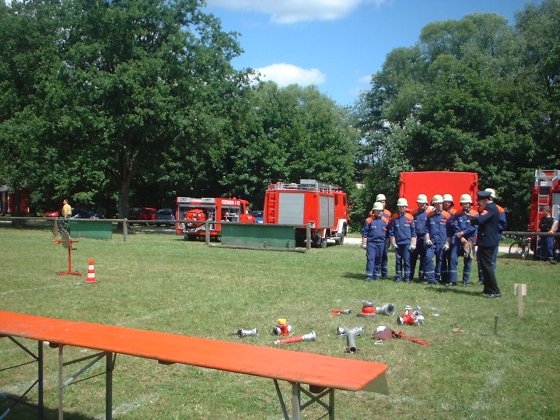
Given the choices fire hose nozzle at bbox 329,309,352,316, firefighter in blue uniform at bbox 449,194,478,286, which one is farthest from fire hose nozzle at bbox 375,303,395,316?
firefighter in blue uniform at bbox 449,194,478,286

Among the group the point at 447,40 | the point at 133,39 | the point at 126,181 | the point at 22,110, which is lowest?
the point at 126,181

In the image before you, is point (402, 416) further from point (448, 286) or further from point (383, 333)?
point (448, 286)

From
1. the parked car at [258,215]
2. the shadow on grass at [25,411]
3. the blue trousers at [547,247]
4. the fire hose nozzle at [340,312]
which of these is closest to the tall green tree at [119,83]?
Answer: the parked car at [258,215]

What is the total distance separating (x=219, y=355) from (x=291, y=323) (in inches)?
195

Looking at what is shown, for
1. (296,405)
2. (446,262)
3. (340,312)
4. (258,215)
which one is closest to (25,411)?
(296,405)

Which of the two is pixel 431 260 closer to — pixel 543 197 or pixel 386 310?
pixel 386 310

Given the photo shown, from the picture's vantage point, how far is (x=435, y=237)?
1434cm

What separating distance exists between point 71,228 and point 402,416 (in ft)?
82.5

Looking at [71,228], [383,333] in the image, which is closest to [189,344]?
[383,333]

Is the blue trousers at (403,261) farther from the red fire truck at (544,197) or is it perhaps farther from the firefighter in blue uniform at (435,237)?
the red fire truck at (544,197)

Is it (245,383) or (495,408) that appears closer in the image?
(495,408)

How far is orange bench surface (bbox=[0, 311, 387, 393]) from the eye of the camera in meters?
3.86

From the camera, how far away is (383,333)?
27.2 feet

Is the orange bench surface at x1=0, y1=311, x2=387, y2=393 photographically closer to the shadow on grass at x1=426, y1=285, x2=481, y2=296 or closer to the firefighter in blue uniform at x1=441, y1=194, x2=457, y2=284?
the shadow on grass at x1=426, y1=285, x2=481, y2=296
